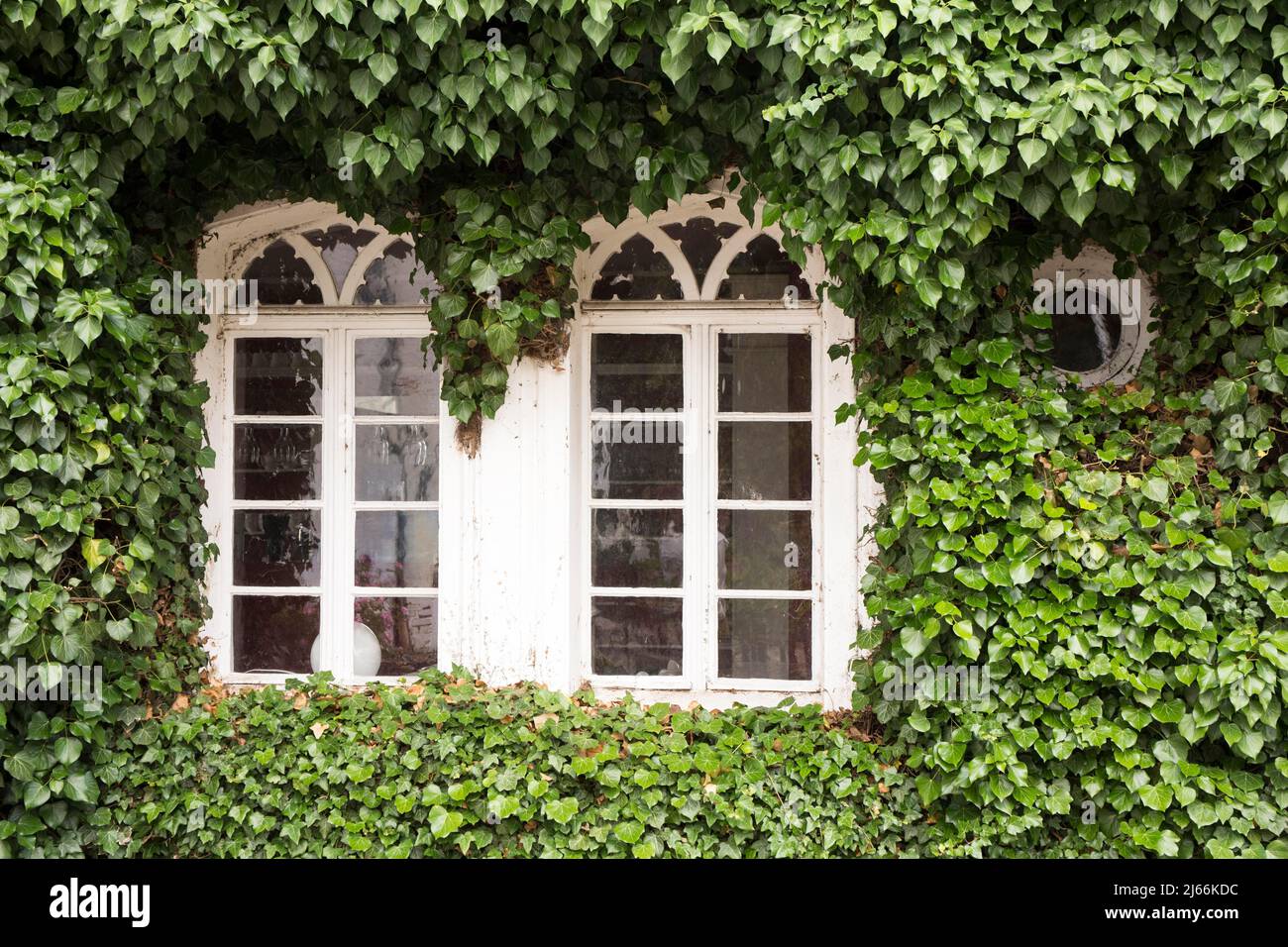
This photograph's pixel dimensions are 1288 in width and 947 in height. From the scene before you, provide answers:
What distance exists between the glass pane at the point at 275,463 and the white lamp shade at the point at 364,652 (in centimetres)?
69

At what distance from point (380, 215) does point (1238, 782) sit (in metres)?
4.07

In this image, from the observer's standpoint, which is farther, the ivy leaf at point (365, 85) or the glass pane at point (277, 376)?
the glass pane at point (277, 376)

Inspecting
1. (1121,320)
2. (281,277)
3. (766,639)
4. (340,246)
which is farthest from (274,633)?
(1121,320)

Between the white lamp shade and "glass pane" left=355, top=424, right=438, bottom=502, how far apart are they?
64 cm

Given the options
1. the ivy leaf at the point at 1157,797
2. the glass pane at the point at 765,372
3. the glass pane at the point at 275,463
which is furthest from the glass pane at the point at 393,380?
the ivy leaf at the point at 1157,797

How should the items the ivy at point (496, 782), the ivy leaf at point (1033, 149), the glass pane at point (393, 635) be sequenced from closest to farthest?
the ivy leaf at point (1033, 149), the ivy at point (496, 782), the glass pane at point (393, 635)

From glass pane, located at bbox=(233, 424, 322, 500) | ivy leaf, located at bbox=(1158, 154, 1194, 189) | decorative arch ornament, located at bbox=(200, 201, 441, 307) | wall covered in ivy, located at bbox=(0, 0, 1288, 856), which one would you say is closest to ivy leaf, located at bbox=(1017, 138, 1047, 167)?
wall covered in ivy, located at bbox=(0, 0, 1288, 856)

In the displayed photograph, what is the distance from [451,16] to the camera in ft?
10.4

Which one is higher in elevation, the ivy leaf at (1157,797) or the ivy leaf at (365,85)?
the ivy leaf at (365,85)

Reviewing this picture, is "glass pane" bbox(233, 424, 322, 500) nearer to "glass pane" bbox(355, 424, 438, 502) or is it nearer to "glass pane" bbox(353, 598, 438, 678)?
"glass pane" bbox(355, 424, 438, 502)

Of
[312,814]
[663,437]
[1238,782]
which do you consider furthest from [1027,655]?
[312,814]

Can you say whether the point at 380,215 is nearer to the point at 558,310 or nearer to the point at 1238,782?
the point at 558,310

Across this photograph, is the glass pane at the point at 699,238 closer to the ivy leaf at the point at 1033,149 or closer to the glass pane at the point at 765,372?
the glass pane at the point at 765,372

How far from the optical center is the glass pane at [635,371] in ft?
13.5
